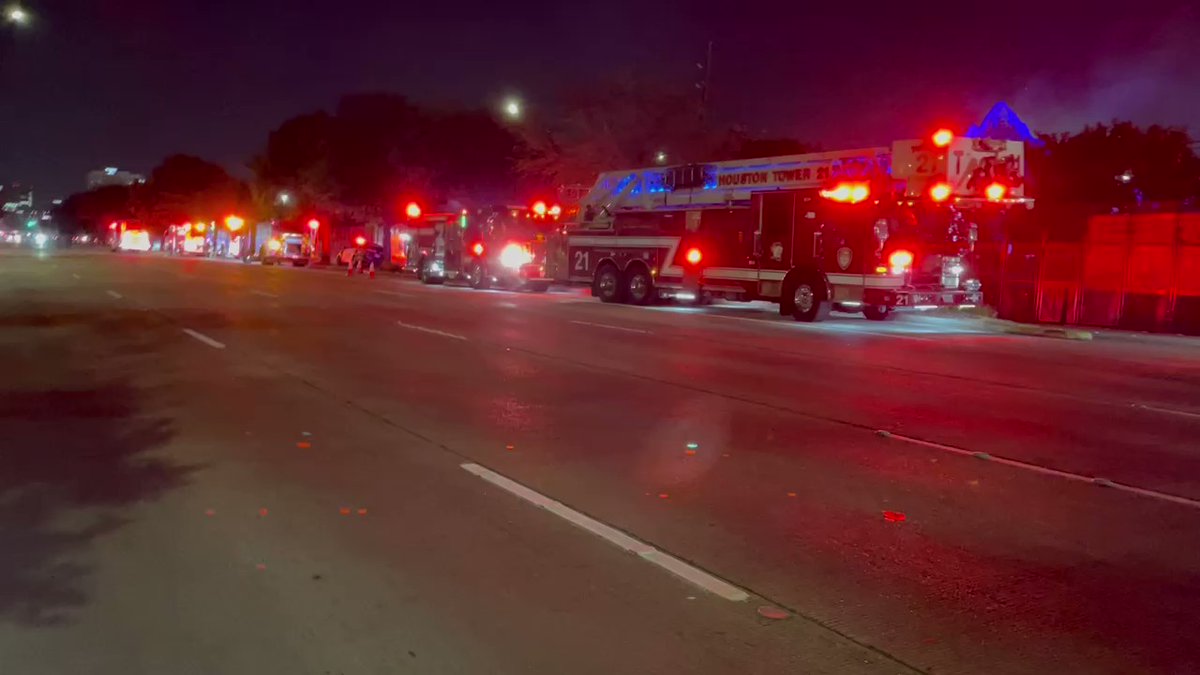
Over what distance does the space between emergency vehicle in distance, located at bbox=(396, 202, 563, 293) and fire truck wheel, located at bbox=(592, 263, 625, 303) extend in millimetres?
3685

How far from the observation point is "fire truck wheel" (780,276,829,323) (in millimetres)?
22594

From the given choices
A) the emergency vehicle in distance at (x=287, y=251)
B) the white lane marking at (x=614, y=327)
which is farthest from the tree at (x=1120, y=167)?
the emergency vehicle in distance at (x=287, y=251)

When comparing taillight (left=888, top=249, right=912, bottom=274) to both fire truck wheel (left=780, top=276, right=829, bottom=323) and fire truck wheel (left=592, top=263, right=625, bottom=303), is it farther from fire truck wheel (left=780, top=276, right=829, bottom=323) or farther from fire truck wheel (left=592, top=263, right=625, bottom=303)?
fire truck wheel (left=592, top=263, right=625, bottom=303)

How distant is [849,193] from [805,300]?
2.67 meters

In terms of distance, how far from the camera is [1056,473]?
796cm

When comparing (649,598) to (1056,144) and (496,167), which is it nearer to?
(1056,144)

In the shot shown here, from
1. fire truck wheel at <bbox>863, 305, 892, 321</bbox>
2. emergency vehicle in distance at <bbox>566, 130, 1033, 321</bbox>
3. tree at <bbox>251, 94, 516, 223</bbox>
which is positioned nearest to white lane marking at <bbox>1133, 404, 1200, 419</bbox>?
emergency vehicle in distance at <bbox>566, 130, 1033, 321</bbox>

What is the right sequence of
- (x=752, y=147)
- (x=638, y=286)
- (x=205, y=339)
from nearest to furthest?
(x=205, y=339) < (x=638, y=286) < (x=752, y=147)

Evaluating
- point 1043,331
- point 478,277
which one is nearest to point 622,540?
point 1043,331

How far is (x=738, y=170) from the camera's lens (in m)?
24.6

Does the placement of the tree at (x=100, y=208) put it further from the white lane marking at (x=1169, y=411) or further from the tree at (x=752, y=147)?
the white lane marking at (x=1169, y=411)

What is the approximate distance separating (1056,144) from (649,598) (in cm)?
4161

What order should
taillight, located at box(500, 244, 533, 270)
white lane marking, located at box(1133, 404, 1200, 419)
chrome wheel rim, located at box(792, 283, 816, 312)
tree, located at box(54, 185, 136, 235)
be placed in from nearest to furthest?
white lane marking, located at box(1133, 404, 1200, 419) → chrome wheel rim, located at box(792, 283, 816, 312) → taillight, located at box(500, 244, 533, 270) → tree, located at box(54, 185, 136, 235)

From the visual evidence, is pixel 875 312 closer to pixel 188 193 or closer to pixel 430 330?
pixel 430 330
